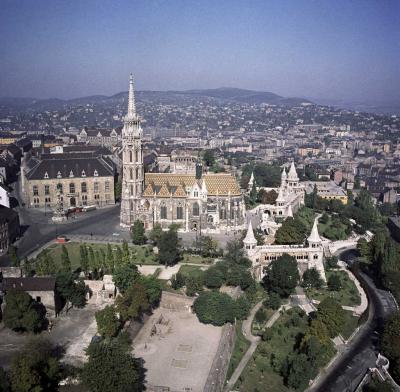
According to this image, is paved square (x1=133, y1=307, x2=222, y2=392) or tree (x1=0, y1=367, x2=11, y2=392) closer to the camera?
tree (x1=0, y1=367, x2=11, y2=392)

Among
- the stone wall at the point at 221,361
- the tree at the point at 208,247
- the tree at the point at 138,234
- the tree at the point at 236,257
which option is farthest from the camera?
the tree at the point at 138,234

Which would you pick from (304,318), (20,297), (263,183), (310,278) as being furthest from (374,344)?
(263,183)

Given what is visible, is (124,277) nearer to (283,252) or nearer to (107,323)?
(107,323)

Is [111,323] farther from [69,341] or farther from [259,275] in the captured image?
[259,275]

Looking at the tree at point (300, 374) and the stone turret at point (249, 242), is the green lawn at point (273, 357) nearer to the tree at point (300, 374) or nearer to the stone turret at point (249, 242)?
the tree at point (300, 374)

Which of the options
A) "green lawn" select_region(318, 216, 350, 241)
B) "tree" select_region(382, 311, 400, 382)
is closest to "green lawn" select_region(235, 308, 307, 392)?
"tree" select_region(382, 311, 400, 382)

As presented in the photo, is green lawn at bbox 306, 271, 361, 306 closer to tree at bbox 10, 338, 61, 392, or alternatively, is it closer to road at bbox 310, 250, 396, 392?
road at bbox 310, 250, 396, 392

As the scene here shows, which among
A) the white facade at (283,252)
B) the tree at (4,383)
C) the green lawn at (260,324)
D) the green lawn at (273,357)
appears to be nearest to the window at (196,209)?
the white facade at (283,252)

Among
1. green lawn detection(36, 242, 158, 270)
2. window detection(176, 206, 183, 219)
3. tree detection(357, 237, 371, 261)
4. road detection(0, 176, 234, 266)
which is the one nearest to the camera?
green lawn detection(36, 242, 158, 270)
